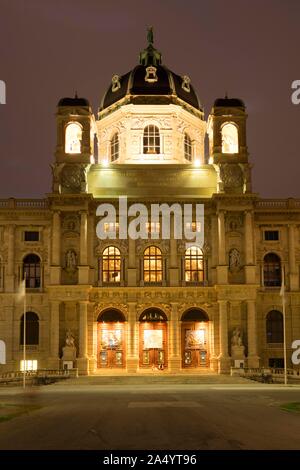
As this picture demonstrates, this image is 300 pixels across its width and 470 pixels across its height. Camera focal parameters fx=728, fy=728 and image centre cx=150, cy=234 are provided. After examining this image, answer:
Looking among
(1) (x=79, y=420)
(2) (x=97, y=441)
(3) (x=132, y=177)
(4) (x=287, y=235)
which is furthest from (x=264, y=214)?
(2) (x=97, y=441)

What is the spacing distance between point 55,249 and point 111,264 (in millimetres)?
5379

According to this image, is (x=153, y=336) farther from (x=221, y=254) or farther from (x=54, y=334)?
(x=221, y=254)

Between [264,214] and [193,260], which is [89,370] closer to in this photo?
[193,260]

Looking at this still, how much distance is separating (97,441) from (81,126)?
5367 cm

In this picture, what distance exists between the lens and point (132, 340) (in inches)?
2566

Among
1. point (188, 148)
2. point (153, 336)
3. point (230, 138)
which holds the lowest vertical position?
point (153, 336)

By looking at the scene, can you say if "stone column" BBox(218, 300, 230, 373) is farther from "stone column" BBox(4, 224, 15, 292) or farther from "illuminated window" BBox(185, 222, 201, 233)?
"stone column" BBox(4, 224, 15, 292)

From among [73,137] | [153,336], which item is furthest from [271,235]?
[73,137]

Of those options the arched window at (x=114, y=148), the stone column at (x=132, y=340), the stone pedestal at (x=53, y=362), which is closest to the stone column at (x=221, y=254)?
the stone column at (x=132, y=340)

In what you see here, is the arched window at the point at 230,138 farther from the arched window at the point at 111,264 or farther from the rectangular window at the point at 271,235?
the arched window at the point at 111,264

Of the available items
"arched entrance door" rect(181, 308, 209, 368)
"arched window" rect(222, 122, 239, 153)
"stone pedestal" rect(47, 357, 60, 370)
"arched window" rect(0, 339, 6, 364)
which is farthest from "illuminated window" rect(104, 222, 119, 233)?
"arched window" rect(0, 339, 6, 364)

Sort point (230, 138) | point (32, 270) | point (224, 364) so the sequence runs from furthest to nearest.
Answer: point (230, 138) < point (32, 270) < point (224, 364)

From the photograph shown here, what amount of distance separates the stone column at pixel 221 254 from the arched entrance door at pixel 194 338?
3.78m

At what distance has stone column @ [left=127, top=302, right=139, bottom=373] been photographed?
64.6 metres
